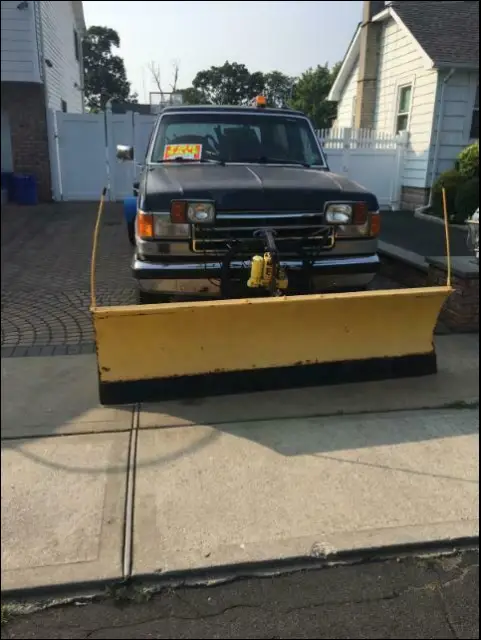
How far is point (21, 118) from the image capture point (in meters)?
13.0

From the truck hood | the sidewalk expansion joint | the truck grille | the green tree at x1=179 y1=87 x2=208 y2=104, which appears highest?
the green tree at x1=179 y1=87 x2=208 y2=104

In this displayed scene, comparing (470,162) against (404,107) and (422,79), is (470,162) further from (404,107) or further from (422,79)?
(404,107)

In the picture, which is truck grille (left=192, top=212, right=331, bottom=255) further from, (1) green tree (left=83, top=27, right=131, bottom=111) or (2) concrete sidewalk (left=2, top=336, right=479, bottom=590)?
(2) concrete sidewalk (left=2, top=336, right=479, bottom=590)

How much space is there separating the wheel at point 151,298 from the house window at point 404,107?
1123cm

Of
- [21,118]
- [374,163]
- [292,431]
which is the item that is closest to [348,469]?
[292,431]

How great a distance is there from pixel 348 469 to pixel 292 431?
52cm

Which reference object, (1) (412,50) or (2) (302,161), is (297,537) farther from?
(1) (412,50)

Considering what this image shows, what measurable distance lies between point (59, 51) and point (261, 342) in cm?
1415

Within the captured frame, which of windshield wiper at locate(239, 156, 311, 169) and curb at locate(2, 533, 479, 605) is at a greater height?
windshield wiper at locate(239, 156, 311, 169)

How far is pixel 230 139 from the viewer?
467 cm

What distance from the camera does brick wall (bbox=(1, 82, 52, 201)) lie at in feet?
41.9

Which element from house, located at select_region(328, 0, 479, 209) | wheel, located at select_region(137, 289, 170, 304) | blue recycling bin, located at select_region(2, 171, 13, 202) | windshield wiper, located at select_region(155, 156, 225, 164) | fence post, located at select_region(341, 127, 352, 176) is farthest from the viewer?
blue recycling bin, located at select_region(2, 171, 13, 202)

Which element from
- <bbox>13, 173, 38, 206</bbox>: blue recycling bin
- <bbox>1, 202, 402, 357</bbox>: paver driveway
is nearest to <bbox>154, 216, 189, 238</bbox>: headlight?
<bbox>1, 202, 402, 357</bbox>: paver driveway

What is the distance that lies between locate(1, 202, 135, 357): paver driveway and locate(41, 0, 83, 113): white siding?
377cm
